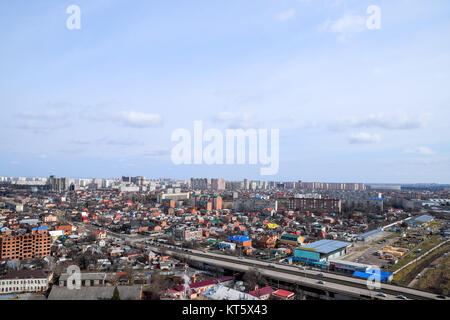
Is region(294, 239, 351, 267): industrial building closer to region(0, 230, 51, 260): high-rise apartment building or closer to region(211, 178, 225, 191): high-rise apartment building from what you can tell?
region(0, 230, 51, 260): high-rise apartment building

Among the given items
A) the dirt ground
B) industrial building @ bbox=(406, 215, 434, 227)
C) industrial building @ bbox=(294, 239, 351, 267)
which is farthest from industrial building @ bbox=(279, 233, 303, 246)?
industrial building @ bbox=(406, 215, 434, 227)

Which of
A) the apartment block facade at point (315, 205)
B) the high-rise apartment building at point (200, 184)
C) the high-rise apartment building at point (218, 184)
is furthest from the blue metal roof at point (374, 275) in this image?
the high-rise apartment building at point (200, 184)

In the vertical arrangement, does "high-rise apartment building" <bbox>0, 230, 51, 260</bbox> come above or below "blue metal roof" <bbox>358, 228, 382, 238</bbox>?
above

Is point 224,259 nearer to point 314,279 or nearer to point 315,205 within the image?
point 314,279

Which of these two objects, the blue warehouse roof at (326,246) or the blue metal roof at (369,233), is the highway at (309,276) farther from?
the blue metal roof at (369,233)

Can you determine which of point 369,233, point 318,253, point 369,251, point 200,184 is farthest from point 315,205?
point 200,184

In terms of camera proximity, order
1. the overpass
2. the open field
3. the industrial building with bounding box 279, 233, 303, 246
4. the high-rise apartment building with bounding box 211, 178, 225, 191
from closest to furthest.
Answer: the overpass → the open field → the industrial building with bounding box 279, 233, 303, 246 → the high-rise apartment building with bounding box 211, 178, 225, 191
